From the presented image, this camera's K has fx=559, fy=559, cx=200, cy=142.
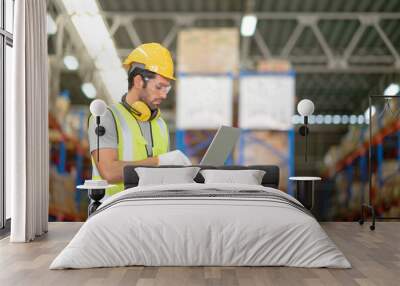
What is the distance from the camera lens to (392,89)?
6.91 meters

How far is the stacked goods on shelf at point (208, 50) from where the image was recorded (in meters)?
6.87

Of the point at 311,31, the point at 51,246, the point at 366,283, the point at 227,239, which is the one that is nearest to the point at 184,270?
the point at 227,239

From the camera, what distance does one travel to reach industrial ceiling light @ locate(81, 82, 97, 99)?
6.81 m

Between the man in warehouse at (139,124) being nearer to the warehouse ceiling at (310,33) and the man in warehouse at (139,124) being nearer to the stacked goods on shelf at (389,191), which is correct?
the warehouse ceiling at (310,33)

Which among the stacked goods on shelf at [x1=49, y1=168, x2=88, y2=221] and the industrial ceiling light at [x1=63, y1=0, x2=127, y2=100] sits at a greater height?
the industrial ceiling light at [x1=63, y1=0, x2=127, y2=100]

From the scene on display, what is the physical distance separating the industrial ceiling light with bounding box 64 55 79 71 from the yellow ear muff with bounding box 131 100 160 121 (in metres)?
0.86

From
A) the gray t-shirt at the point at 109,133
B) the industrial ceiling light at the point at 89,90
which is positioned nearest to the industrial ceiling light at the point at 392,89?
the gray t-shirt at the point at 109,133

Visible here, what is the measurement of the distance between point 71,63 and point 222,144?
6.88ft

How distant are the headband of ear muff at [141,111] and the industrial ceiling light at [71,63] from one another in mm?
714

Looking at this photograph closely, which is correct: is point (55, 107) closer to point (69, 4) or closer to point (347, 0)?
point (69, 4)

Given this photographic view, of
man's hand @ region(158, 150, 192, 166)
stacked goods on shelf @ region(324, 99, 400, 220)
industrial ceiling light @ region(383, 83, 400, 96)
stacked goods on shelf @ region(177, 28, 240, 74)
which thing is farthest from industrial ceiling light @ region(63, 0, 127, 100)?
industrial ceiling light @ region(383, 83, 400, 96)

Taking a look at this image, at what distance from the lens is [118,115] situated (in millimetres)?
6750

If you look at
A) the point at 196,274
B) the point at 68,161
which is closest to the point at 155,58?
the point at 68,161

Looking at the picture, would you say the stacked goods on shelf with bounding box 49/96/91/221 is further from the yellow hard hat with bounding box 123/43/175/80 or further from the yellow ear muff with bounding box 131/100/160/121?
the yellow hard hat with bounding box 123/43/175/80
